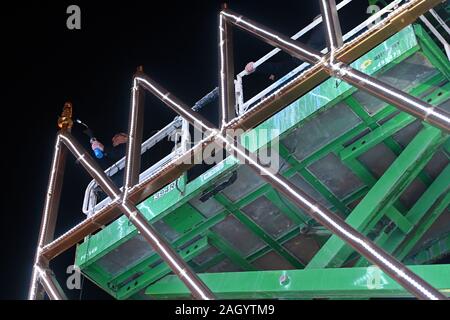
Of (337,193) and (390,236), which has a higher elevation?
(337,193)

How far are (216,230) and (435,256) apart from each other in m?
1.87

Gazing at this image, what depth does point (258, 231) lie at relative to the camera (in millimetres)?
5859

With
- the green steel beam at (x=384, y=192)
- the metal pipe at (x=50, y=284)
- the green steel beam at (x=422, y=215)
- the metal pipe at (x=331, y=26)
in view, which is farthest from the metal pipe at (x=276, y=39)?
the metal pipe at (x=50, y=284)

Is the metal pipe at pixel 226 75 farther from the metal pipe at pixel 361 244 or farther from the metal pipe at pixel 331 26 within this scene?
the metal pipe at pixel 331 26

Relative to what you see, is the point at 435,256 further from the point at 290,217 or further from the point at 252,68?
the point at 252,68

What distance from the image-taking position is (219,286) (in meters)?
5.23

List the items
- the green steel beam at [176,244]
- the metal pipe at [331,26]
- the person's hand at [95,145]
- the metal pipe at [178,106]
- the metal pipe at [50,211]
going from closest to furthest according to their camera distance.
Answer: the metal pipe at [331,26] < the metal pipe at [178,106] < the metal pipe at [50,211] < the green steel beam at [176,244] < the person's hand at [95,145]

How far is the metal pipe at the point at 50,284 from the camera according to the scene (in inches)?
169

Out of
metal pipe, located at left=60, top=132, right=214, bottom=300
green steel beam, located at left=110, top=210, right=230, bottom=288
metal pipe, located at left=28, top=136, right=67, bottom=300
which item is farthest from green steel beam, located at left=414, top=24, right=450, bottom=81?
metal pipe, located at left=28, top=136, right=67, bottom=300

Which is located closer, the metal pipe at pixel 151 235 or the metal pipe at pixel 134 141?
the metal pipe at pixel 151 235

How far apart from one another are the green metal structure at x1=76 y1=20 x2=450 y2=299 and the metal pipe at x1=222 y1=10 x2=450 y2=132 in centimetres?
72

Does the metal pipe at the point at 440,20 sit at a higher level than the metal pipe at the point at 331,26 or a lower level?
higher
